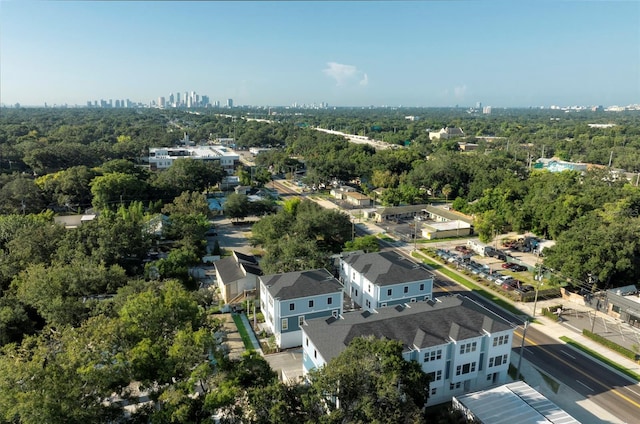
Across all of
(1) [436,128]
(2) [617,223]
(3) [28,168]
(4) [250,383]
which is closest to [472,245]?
(2) [617,223]

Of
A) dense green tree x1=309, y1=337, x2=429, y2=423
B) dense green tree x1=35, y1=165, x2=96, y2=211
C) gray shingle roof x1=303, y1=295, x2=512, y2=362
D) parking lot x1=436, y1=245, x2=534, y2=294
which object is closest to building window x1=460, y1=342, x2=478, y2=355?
gray shingle roof x1=303, y1=295, x2=512, y2=362

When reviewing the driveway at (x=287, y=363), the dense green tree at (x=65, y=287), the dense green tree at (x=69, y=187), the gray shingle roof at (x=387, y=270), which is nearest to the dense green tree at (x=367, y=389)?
the driveway at (x=287, y=363)

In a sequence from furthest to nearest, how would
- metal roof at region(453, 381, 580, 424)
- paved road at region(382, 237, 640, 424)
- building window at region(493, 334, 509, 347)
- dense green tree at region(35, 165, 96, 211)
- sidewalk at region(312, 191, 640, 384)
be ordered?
1. dense green tree at region(35, 165, 96, 211)
2. sidewalk at region(312, 191, 640, 384)
3. building window at region(493, 334, 509, 347)
4. paved road at region(382, 237, 640, 424)
5. metal roof at region(453, 381, 580, 424)

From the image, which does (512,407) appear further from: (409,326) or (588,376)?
(588,376)

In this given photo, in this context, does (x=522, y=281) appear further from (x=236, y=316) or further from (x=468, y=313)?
(x=236, y=316)

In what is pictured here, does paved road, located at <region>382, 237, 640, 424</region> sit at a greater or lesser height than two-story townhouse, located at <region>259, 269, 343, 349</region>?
lesser

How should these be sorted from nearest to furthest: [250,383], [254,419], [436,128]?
[254,419] < [250,383] < [436,128]

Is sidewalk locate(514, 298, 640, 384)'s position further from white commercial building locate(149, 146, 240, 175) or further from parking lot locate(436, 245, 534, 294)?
white commercial building locate(149, 146, 240, 175)

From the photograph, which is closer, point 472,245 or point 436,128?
point 472,245
